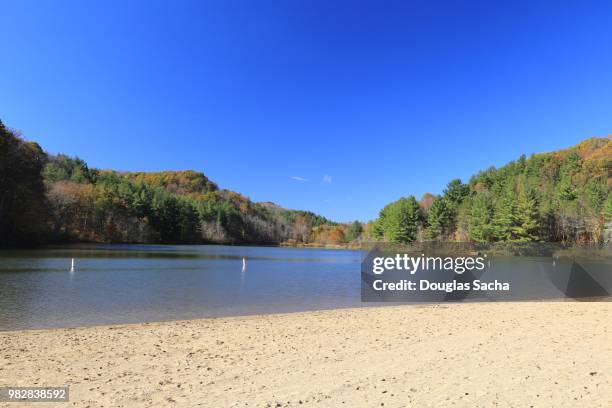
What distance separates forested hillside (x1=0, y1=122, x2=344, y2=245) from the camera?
50625mm

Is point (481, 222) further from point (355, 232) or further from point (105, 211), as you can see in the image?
point (355, 232)

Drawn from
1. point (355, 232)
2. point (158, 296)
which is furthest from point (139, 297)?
point (355, 232)

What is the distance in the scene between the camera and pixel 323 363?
7.07 m

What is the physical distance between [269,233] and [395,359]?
540 ft

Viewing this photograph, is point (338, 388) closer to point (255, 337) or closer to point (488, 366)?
point (488, 366)

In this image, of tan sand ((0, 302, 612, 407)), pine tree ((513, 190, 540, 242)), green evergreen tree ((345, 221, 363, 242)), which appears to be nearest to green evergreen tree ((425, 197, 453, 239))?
pine tree ((513, 190, 540, 242))

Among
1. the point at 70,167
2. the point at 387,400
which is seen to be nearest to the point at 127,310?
the point at 387,400

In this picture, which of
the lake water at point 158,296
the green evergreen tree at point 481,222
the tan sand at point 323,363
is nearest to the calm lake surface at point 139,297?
the lake water at point 158,296

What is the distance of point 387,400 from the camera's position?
503 cm

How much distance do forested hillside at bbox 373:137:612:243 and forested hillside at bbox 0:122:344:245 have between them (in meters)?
63.4

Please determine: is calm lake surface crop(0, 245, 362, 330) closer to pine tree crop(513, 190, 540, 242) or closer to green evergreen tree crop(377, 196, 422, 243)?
pine tree crop(513, 190, 540, 242)

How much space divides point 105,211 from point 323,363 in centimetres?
9548

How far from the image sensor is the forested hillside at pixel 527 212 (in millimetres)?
66875

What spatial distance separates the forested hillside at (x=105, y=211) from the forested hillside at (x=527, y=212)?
208 feet
